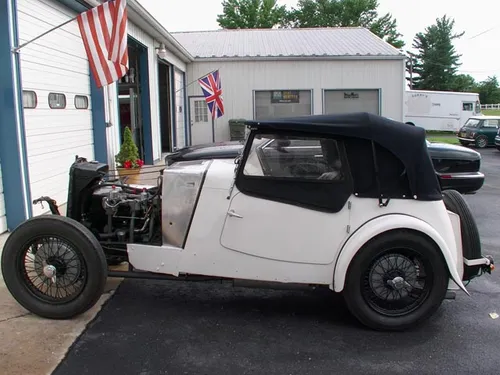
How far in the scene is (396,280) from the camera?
3908 millimetres

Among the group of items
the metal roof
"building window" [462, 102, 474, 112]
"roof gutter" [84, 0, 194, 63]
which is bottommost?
"building window" [462, 102, 474, 112]

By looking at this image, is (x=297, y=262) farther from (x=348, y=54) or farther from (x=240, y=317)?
(x=348, y=54)

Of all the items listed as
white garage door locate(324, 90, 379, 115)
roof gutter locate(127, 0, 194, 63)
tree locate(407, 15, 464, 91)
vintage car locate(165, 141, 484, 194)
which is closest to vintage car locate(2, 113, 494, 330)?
vintage car locate(165, 141, 484, 194)

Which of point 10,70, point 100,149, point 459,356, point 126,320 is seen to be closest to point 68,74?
point 100,149

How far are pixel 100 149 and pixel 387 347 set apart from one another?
7262 mm

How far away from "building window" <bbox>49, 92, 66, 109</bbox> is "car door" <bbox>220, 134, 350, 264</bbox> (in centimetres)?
493

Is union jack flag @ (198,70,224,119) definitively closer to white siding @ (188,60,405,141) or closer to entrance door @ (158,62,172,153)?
entrance door @ (158,62,172,153)

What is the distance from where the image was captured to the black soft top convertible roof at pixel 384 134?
12.7 feet

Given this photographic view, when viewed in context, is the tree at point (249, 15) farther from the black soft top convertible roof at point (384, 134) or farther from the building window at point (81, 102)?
the black soft top convertible roof at point (384, 134)

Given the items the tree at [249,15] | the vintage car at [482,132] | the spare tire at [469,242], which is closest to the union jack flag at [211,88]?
the spare tire at [469,242]

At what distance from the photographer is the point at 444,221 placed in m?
3.93

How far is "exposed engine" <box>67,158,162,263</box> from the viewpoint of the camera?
14.4 feet

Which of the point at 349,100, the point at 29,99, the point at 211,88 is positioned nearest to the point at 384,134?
the point at 29,99

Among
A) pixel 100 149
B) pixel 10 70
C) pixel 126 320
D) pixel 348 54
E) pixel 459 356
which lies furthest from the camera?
pixel 348 54
